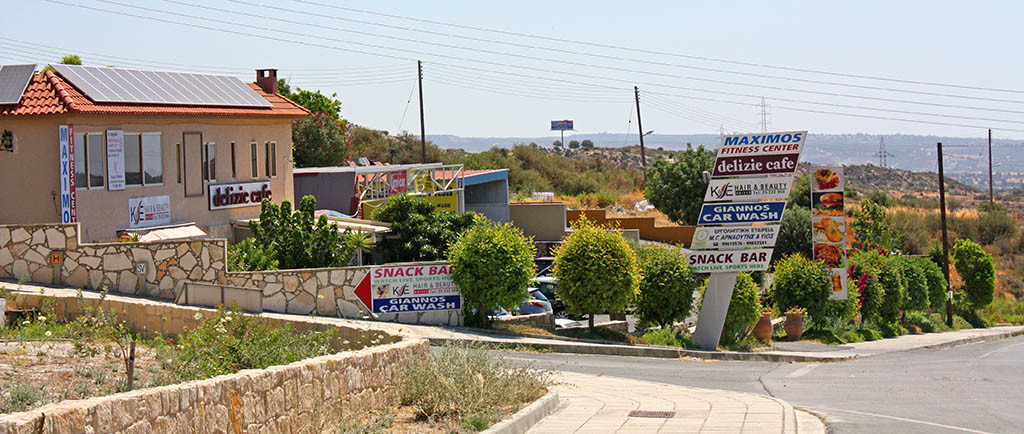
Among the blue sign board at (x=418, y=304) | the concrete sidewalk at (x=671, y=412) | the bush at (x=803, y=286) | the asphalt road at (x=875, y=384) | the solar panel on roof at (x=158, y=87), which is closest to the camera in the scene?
the concrete sidewalk at (x=671, y=412)

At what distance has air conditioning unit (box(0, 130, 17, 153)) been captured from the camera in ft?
74.2

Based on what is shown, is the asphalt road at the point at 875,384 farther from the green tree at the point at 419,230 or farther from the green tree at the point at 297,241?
the green tree at the point at 419,230

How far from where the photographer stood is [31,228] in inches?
751

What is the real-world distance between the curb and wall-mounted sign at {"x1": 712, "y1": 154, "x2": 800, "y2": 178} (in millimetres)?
15295

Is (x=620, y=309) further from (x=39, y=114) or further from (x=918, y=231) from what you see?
(x=918, y=231)

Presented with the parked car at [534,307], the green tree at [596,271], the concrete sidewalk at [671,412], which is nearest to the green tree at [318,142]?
the parked car at [534,307]

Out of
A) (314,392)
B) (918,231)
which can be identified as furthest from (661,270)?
(918,231)

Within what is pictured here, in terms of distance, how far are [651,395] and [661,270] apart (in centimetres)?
1260

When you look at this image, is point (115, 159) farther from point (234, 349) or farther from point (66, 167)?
point (234, 349)

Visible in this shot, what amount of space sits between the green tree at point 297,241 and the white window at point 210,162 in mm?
3454

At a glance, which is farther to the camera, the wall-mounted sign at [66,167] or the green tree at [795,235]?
the green tree at [795,235]

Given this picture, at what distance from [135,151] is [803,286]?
73.4ft

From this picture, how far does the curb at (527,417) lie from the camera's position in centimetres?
953

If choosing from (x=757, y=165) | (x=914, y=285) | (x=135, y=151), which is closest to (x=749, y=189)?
(x=757, y=165)
